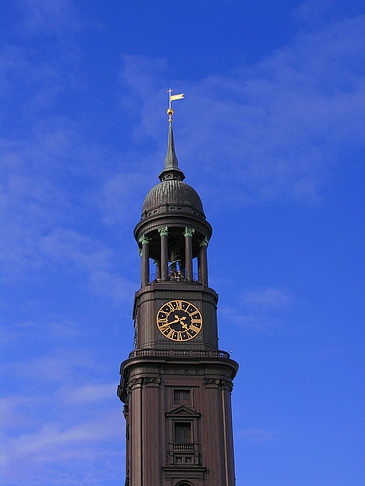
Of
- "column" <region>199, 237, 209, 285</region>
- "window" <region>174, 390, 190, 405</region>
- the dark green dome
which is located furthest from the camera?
the dark green dome

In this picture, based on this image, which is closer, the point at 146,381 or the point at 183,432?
the point at 183,432

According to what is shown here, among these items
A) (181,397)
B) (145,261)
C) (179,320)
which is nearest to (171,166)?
(145,261)

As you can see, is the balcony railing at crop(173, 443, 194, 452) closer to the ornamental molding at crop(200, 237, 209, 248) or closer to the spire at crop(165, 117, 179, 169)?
the ornamental molding at crop(200, 237, 209, 248)

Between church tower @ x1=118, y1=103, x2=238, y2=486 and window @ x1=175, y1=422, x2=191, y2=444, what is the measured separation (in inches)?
3.2

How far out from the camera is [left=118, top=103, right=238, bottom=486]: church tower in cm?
6912

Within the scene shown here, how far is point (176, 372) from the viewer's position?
72875 millimetres

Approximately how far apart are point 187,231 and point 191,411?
701 inches

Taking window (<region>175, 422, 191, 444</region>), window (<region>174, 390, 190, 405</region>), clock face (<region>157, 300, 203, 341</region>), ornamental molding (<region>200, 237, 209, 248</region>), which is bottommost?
window (<region>175, 422, 191, 444</region>)

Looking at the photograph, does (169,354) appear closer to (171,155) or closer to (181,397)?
(181,397)

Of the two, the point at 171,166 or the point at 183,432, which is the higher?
the point at 171,166

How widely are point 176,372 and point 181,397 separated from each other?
85.4 inches

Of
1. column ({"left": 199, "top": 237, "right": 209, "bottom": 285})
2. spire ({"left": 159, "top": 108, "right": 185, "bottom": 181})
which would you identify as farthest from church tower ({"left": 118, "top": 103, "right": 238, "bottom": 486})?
spire ({"left": 159, "top": 108, "right": 185, "bottom": 181})

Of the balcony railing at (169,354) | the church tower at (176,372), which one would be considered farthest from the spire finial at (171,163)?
the balcony railing at (169,354)

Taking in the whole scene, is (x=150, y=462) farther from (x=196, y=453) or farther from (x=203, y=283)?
(x=203, y=283)
